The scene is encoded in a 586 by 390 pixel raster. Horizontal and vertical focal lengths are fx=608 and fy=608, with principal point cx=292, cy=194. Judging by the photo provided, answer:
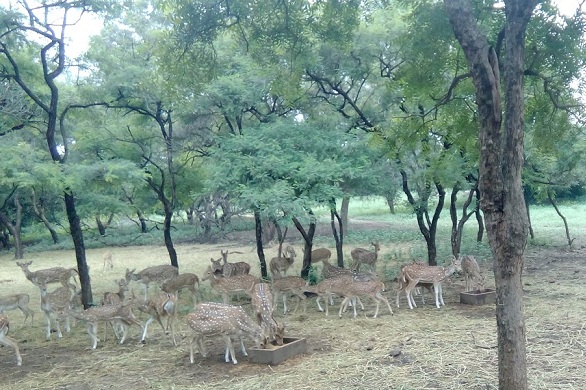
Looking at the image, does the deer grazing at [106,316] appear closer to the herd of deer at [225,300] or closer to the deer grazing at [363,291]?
the herd of deer at [225,300]

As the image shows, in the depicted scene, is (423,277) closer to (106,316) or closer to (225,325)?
(225,325)

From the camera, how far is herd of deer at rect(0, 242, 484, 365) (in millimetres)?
7816

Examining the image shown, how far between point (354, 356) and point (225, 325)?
1.68 metres

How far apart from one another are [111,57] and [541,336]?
405 inches

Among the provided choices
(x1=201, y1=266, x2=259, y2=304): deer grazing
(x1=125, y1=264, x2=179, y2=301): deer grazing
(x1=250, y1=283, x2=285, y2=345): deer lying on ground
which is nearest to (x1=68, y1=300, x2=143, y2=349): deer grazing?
(x1=201, y1=266, x2=259, y2=304): deer grazing

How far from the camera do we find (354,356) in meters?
7.70

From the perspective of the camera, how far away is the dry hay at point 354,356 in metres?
6.72

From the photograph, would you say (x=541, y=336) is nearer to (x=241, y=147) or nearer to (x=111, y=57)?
(x=241, y=147)

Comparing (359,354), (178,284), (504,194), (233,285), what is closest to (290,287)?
(233,285)

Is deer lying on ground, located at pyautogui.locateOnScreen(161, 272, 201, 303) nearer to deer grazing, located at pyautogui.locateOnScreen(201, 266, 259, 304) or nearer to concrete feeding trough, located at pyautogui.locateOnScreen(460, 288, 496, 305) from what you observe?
deer grazing, located at pyautogui.locateOnScreen(201, 266, 259, 304)

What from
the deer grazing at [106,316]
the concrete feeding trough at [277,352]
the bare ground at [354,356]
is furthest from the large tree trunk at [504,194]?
the deer grazing at [106,316]

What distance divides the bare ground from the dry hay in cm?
1

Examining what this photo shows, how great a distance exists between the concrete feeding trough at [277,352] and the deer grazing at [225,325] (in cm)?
15

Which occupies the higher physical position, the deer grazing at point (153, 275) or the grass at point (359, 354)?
the deer grazing at point (153, 275)
